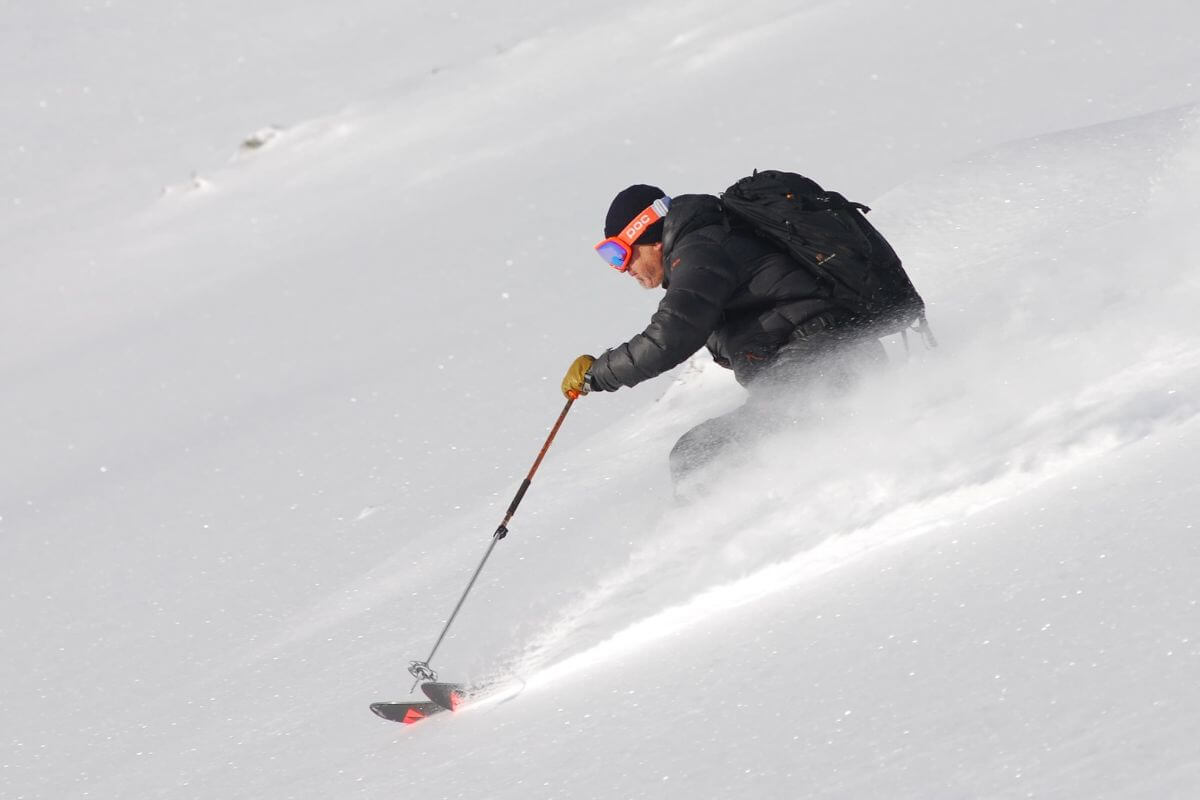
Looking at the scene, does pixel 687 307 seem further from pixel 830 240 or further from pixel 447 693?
pixel 447 693

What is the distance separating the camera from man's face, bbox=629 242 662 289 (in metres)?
4.75

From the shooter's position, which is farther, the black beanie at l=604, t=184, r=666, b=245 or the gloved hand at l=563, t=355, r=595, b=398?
the gloved hand at l=563, t=355, r=595, b=398

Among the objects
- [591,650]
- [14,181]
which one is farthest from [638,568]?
[14,181]

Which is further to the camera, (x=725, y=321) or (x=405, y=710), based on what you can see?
(x=725, y=321)

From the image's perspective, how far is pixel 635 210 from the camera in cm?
471

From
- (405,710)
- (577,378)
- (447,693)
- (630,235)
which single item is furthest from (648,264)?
(405,710)

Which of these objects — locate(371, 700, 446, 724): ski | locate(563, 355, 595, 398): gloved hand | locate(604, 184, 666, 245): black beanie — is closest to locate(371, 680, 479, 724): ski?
locate(371, 700, 446, 724): ski

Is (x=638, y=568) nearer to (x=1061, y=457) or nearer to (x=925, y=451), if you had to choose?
(x=925, y=451)

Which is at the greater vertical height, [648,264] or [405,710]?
[648,264]

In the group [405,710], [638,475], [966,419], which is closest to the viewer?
[405,710]

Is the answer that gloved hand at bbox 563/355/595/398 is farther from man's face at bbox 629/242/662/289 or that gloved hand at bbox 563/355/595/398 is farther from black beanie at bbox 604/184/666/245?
black beanie at bbox 604/184/666/245

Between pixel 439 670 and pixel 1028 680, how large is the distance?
235 centimetres

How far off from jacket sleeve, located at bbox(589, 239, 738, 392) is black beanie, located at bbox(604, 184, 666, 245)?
0.14 metres

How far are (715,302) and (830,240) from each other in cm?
51
